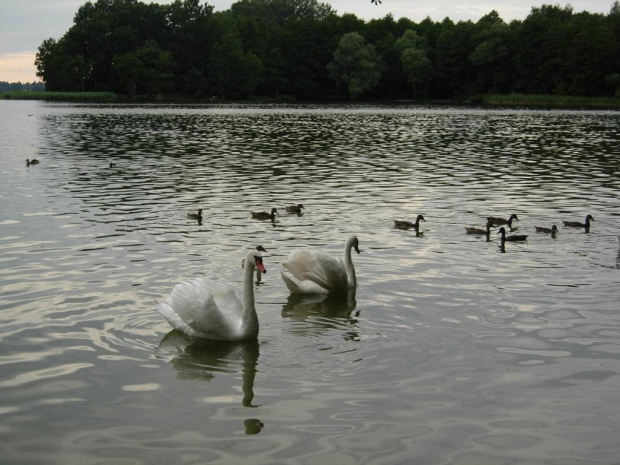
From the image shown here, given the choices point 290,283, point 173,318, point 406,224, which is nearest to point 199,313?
point 173,318

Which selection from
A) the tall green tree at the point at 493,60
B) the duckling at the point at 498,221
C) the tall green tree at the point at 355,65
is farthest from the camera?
the tall green tree at the point at 355,65

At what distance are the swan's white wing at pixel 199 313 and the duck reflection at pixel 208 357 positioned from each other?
167 millimetres

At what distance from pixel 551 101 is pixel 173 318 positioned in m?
114

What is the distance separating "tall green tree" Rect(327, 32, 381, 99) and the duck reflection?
437 ft

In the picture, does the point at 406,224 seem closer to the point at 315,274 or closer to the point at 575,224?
the point at 575,224

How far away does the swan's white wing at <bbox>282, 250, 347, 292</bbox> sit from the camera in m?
12.7

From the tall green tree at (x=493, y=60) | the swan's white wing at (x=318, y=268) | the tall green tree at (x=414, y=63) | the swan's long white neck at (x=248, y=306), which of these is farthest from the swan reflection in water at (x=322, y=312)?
the tall green tree at (x=414, y=63)

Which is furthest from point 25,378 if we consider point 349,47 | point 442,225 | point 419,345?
point 349,47

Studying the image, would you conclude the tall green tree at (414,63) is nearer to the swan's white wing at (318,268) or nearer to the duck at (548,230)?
the duck at (548,230)

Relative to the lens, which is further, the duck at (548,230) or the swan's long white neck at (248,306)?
the duck at (548,230)

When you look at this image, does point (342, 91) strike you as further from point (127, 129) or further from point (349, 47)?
point (127, 129)

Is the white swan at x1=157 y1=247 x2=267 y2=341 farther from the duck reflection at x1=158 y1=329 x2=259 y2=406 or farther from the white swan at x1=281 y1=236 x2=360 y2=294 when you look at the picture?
the white swan at x1=281 y1=236 x2=360 y2=294

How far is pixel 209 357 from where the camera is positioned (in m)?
9.91

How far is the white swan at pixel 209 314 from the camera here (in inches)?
398
